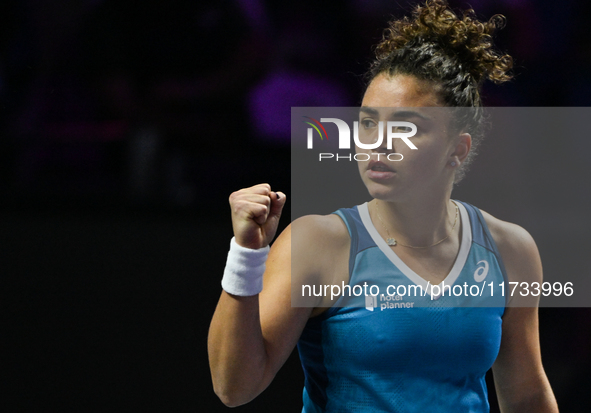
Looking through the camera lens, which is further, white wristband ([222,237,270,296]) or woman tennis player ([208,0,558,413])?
woman tennis player ([208,0,558,413])

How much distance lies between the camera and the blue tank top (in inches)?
43.7

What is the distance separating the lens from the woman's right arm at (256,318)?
3.09 feet

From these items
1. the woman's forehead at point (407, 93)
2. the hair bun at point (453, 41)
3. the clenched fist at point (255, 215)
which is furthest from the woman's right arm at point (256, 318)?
the hair bun at point (453, 41)

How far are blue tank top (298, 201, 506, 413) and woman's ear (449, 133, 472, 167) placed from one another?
0.24 metres

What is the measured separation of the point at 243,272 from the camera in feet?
3.10

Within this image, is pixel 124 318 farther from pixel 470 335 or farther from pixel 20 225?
pixel 470 335

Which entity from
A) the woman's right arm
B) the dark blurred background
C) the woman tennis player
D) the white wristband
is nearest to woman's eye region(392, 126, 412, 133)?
the woman tennis player

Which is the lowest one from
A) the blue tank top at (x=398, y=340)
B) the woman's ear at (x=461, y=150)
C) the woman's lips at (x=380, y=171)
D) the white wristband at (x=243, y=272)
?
the blue tank top at (x=398, y=340)

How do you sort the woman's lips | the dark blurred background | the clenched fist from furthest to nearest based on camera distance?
the dark blurred background → the woman's lips → the clenched fist

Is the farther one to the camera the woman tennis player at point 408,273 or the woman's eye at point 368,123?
the woman's eye at point 368,123

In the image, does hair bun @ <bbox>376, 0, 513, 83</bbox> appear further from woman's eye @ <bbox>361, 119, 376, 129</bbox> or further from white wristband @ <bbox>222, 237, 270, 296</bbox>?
white wristband @ <bbox>222, 237, 270, 296</bbox>

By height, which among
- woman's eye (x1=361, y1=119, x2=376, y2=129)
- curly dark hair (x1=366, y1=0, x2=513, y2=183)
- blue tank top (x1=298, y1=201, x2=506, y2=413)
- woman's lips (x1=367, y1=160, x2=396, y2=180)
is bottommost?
blue tank top (x1=298, y1=201, x2=506, y2=413)

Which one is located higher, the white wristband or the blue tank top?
the white wristband

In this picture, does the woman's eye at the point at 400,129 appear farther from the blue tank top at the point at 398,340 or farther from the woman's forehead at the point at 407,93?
the blue tank top at the point at 398,340
